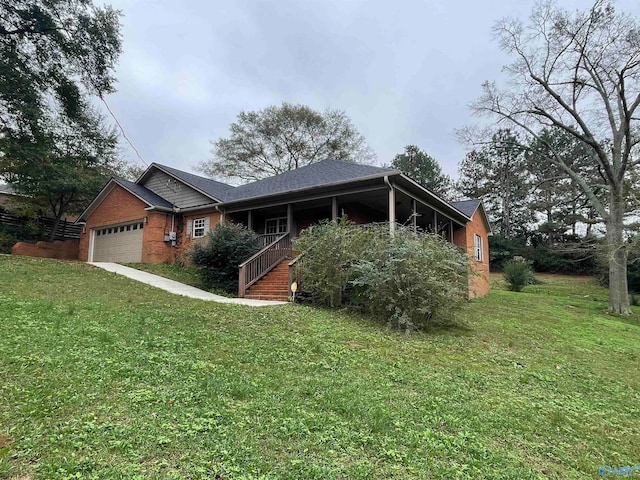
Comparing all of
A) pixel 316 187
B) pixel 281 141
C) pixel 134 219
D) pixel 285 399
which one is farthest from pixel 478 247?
pixel 281 141

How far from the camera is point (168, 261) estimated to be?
1694cm

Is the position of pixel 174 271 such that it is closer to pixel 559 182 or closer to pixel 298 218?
pixel 298 218

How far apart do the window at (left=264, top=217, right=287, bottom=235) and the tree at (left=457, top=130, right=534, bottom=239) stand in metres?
27.2

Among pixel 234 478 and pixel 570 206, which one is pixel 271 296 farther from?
pixel 570 206

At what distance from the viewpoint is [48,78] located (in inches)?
645

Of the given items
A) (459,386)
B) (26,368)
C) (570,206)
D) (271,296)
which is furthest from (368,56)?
(570,206)

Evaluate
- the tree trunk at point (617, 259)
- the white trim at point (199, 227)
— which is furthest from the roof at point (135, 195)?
the tree trunk at point (617, 259)

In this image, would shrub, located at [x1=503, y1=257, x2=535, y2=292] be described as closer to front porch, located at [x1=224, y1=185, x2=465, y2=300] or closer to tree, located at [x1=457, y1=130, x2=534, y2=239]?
front porch, located at [x1=224, y1=185, x2=465, y2=300]

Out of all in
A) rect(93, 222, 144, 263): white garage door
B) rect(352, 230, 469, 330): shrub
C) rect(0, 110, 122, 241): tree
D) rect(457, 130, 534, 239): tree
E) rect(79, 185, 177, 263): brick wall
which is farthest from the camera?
rect(457, 130, 534, 239): tree

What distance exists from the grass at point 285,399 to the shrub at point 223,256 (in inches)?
189

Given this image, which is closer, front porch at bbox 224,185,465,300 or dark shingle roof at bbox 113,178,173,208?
front porch at bbox 224,185,465,300

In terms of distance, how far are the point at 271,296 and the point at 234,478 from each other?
8504 mm

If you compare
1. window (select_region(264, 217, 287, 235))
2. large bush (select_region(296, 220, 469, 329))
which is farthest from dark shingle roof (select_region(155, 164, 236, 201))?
large bush (select_region(296, 220, 469, 329))

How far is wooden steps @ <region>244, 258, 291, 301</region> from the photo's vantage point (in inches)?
430
